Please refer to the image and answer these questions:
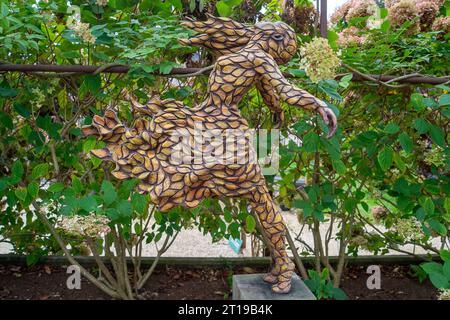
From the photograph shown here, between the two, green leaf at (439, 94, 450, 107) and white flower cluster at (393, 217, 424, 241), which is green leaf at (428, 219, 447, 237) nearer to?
white flower cluster at (393, 217, 424, 241)

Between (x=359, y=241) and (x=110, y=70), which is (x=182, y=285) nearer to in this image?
(x=359, y=241)

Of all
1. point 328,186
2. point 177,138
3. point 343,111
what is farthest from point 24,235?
point 343,111

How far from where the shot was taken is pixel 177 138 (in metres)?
1.23

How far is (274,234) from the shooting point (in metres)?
1.38

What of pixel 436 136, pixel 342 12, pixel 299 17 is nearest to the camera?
pixel 436 136

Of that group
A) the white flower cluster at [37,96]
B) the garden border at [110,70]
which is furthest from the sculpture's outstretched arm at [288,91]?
the white flower cluster at [37,96]

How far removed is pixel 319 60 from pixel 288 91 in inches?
6.5

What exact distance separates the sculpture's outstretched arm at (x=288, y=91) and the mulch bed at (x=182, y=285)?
138 centimetres

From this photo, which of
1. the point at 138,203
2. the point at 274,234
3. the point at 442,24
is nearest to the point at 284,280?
the point at 274,234

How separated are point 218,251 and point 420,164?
A: 199cm

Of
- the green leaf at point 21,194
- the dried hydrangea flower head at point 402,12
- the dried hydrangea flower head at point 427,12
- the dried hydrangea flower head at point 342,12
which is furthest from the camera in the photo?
the dried hydrangea flower head at point 342,12

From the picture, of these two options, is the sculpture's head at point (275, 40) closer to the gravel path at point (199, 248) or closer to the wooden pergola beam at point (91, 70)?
the wooden pergola beam at point (91, 70)

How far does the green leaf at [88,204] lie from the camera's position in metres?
1.39

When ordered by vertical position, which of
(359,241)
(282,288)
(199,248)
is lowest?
(199,248)
